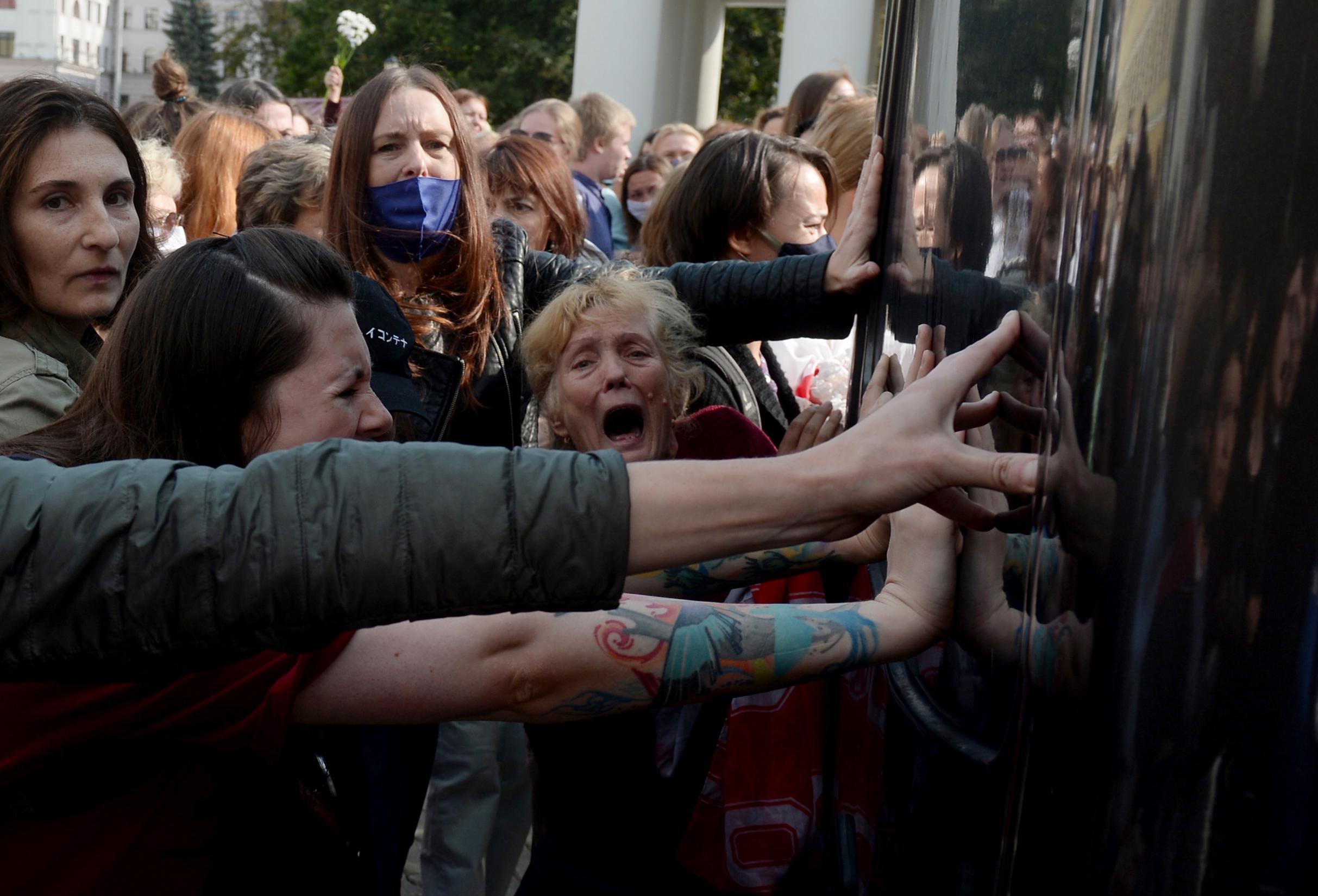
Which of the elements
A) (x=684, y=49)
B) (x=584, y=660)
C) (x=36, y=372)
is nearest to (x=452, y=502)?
(x=584, y=660)

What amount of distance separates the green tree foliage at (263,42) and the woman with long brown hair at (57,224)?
120 feet

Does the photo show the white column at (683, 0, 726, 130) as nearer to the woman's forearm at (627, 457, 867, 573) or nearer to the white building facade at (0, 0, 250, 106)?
the woman's forearm at (627, 457, 867, 573)

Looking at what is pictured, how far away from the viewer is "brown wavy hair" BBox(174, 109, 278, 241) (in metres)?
4.18

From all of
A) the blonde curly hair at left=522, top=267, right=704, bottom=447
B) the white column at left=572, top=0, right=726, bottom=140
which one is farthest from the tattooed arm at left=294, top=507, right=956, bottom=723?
the white column at left=572, top=0, right=726, bottom=140

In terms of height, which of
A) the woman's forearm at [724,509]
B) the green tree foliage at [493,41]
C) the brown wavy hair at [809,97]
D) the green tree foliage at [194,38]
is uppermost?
the green tree foliage at [194,38]

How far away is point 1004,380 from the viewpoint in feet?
3.82

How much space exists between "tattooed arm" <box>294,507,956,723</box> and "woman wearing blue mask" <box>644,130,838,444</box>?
1804 mm

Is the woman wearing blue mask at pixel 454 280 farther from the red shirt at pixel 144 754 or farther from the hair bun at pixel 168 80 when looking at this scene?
the hair bun at pixel 168 80

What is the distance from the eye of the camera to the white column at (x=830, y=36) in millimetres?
15633

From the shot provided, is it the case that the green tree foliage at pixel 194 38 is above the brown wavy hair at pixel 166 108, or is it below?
above

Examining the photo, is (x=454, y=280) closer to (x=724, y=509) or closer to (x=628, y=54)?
(x=724, y=509)

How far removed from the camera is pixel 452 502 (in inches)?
42.5

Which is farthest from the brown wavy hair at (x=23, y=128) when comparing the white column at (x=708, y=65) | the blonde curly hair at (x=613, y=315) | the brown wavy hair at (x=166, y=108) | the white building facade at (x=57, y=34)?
the white building facade at (x=57, y=34)

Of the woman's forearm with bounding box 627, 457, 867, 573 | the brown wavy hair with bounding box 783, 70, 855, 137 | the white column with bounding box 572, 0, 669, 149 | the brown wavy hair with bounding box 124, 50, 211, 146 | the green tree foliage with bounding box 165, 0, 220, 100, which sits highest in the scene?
the green tree foliage with bounding box 165, 0, 220, 100
